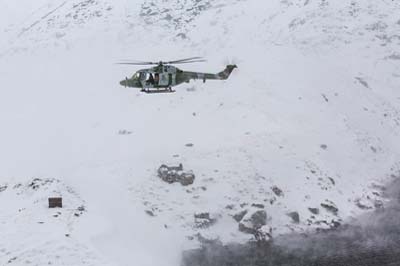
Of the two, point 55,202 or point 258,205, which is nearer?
point 55,202

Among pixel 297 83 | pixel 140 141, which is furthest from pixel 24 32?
pixel 297 83

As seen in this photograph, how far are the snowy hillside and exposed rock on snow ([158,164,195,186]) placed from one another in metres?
0.42

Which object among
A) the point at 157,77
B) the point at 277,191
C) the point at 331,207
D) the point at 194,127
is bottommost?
the point at 331,207

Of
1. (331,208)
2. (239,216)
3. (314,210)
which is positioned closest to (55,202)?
(239,216)

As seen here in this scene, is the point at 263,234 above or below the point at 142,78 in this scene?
below

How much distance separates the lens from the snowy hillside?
2833 cm

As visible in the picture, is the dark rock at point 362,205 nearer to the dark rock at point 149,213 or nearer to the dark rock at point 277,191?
the dark rock at point 277,191

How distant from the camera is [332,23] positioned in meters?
47.7

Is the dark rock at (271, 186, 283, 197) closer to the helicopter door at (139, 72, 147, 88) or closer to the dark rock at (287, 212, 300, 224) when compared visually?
the dark rock at (287, 212, 300, 224)

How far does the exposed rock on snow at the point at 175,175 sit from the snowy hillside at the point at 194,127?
415mm

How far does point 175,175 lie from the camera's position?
31.6 meters

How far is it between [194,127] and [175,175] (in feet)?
17.9

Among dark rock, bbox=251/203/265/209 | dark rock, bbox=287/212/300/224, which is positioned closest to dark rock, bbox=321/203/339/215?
dark rock, bbox=287/212/300/224

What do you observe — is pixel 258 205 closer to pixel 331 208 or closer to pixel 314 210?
pixel 314 210
